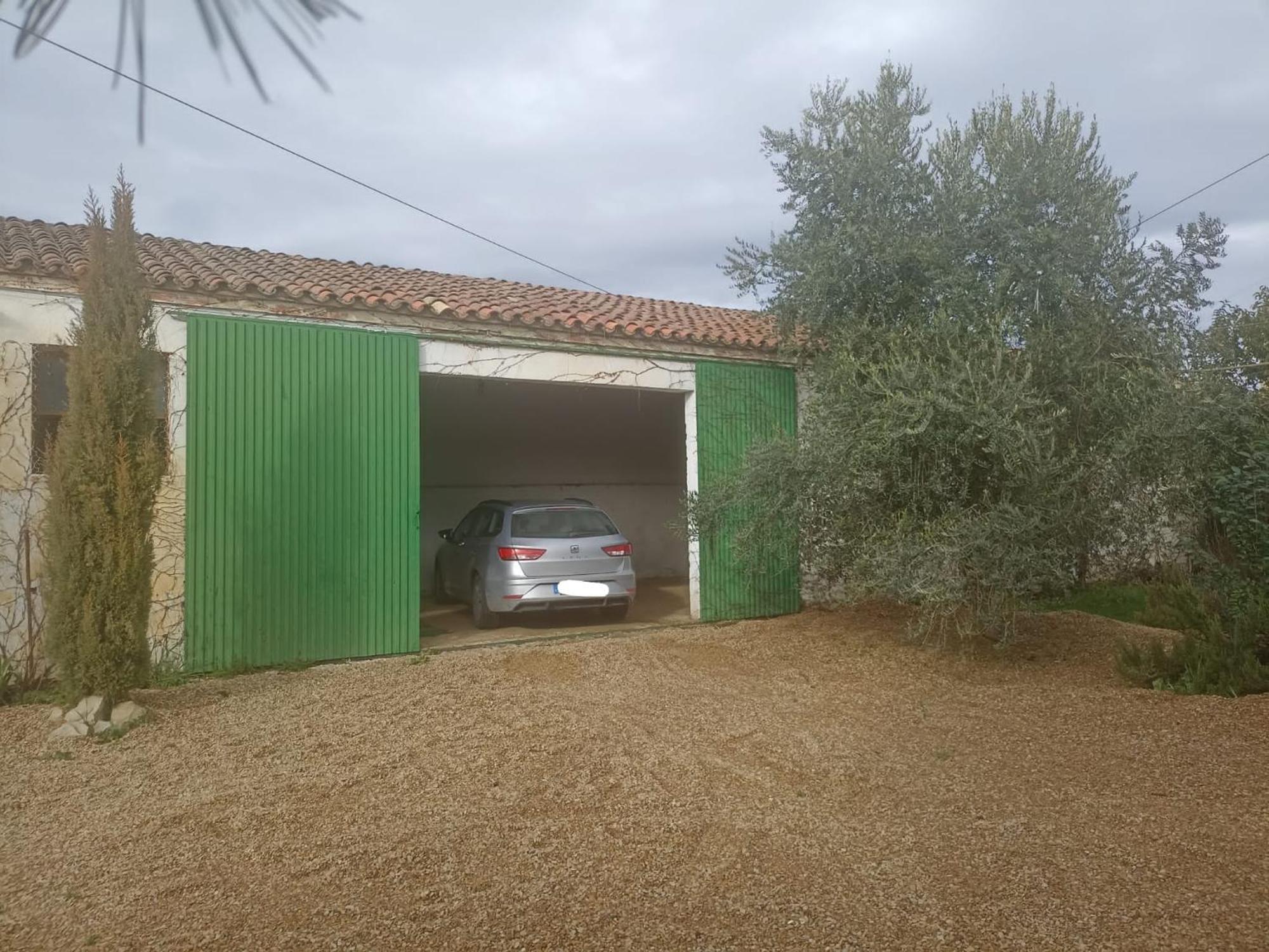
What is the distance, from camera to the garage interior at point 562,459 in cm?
1353

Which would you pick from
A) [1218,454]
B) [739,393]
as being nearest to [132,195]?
[739,393]

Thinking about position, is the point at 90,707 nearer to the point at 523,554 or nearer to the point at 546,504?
the point at 523,554

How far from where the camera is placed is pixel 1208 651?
626cm

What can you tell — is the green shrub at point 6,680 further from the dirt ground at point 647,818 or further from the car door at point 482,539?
the car door at point 482,539

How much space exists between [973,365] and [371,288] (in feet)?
18.8

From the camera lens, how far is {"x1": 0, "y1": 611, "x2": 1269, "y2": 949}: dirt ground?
3.10 meters

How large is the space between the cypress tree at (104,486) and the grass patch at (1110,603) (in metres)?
8.77

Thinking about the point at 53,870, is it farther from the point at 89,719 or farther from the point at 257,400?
the point at 257,400

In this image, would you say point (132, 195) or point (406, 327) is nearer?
point (132, 195)

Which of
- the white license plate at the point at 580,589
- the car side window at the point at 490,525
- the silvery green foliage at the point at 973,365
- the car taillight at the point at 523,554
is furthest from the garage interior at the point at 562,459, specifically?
the silvery green foliage at the point at 973,365

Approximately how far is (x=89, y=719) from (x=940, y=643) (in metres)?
6.46

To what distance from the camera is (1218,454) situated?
7.07 meters

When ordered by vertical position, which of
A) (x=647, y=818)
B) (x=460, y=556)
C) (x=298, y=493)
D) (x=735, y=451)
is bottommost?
(x=647, y=818)

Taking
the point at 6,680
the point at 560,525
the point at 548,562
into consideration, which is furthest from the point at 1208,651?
the point at 6,680
